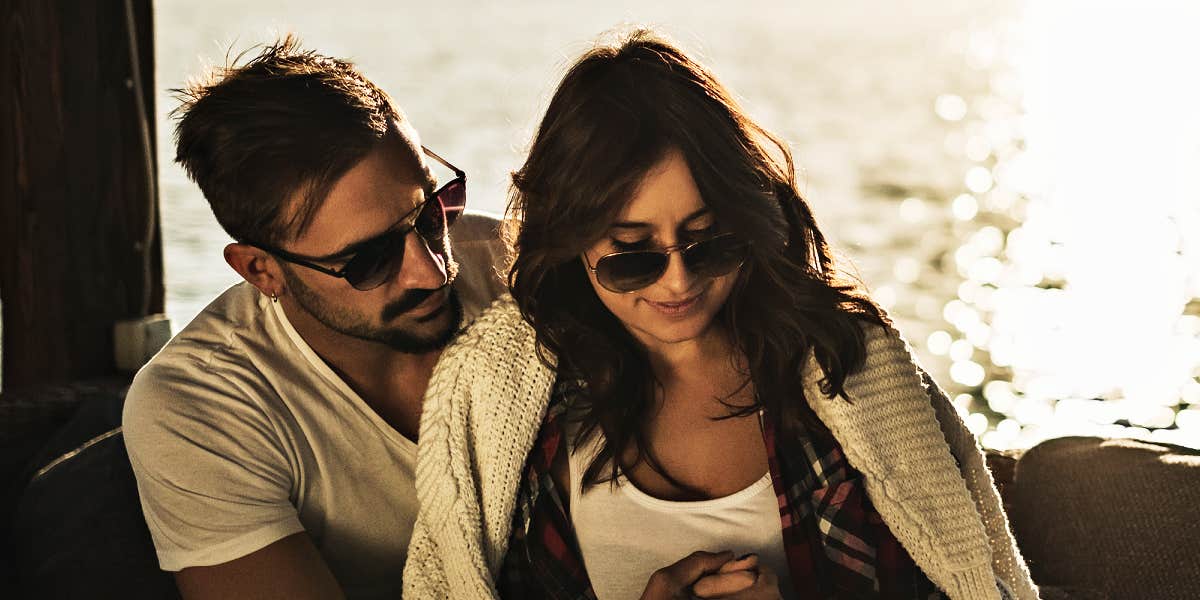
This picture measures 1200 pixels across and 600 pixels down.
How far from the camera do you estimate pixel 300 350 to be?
244 cm

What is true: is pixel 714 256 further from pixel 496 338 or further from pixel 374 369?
pixel 374 369

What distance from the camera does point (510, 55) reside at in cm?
1417

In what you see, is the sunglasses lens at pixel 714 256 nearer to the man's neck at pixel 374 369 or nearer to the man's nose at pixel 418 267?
the man's nose at pixel 418 267

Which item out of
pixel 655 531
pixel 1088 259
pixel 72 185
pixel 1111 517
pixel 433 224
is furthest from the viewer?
pixel 1088 259

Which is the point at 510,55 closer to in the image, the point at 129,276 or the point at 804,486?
the point at 129,276

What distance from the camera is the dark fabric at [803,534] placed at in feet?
7.46

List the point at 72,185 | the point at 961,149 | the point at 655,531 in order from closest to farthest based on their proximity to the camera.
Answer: the point at 655,531
the point at 72,185
the point at 961,149

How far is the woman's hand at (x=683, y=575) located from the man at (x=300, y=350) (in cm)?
53

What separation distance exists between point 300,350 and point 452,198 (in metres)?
0.38

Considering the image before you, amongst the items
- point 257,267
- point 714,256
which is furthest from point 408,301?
point 714,256

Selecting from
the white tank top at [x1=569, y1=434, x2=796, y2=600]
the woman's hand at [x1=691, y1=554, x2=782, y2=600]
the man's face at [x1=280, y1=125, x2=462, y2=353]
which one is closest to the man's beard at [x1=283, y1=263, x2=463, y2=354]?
the man's face at [x1=280, y1=125, x2=462, y2=353]

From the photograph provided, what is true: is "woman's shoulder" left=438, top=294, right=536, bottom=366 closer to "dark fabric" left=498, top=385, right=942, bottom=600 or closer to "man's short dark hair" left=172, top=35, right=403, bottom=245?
"dark fabric" left=498, top=385, right=942, bottom=600

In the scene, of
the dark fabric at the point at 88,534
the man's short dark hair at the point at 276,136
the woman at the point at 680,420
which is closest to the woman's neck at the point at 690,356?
the woman at the point at 680,420

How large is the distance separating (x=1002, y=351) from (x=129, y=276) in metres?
4.41
